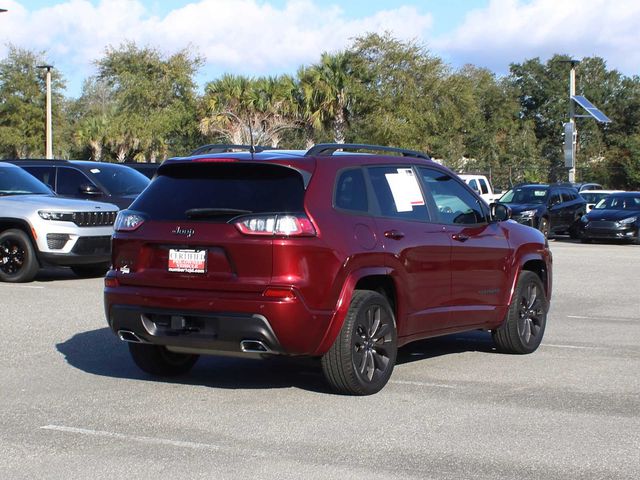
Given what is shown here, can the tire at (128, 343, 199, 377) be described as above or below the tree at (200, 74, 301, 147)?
below

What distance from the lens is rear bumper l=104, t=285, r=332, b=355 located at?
732 centimetres

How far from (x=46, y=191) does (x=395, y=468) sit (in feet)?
40.2

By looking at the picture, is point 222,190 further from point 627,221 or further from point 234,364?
point 627,221

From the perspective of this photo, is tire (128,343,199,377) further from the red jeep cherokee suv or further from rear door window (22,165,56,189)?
rear door window (22,165,56,189)

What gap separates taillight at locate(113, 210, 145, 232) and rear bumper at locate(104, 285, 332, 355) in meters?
0.45

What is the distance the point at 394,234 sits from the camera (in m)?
8.16

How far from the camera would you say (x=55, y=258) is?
15.8m

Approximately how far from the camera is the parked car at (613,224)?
2958 centimetres

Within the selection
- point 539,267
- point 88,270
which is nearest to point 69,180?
point 88,270

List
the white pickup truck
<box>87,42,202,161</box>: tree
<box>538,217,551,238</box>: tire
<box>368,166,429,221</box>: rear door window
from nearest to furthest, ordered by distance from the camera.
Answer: <box>368,166,429,221</box>: rear door window < <box>538,217,551,238</box>: tire < the white pickup truck < <box>87,42,202,161</box>: tree

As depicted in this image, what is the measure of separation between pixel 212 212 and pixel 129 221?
762 millimetres

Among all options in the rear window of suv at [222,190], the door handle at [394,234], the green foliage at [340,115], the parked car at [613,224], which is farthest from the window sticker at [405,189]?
the green foliage at [340,115]

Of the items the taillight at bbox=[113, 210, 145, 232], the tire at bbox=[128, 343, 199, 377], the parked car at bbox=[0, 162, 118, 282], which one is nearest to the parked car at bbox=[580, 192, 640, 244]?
the parked car at bbox=[0, 162, 118, 282]

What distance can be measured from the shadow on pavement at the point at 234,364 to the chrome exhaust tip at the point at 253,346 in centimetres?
51
